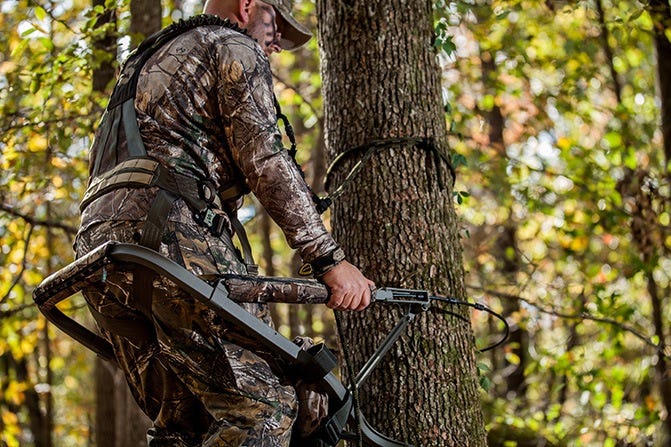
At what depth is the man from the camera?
9.80ft

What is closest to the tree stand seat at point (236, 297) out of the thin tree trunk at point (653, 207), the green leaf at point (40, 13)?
the green leaf at point (40, 13)

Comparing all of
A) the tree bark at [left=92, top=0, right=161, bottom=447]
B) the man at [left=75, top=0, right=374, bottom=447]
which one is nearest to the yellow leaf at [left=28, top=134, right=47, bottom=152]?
the tree bark at [left=92, top=0, right=161, bottom=447]

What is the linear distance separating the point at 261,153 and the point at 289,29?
79cm

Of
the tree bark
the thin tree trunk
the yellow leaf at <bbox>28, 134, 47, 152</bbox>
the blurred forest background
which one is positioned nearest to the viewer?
the blurred forest background

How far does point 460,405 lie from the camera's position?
3.82m

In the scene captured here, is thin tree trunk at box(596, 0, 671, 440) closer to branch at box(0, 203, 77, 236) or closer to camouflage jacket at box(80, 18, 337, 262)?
branch at box(0, 203, 77, 236)

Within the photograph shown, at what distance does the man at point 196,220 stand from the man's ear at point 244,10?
204 millimetres

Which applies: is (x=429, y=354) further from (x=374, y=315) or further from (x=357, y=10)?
(x=357, y=10)

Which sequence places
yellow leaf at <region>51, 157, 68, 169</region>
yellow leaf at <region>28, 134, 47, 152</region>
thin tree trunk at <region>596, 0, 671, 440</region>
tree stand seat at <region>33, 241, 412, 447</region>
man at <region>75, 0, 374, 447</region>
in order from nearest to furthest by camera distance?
tree stand seat at <region>33, 241, 412, 447</region>, man at <region>75, 0, 374, 447</region>, yellow leaf at <region>28, 134, 47, 152</region>, yellow leaf at <region>51, 157, 68, 169</region>, thin tree trunk at <region>596, 0, 671, 440</region>

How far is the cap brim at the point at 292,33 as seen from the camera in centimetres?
363

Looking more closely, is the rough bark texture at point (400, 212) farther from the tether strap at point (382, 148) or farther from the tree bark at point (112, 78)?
the tree bark at point (112, 78)

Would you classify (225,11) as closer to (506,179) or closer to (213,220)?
(213,220)

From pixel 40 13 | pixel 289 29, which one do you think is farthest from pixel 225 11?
pixel 40 13

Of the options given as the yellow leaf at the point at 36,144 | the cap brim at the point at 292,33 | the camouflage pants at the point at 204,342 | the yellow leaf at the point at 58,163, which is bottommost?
the camouflage pants at the point at 204,342
